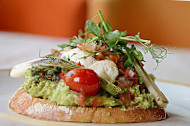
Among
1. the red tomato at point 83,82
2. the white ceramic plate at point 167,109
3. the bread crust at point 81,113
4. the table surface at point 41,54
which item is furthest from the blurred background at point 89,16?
the red tomato at point 83,82

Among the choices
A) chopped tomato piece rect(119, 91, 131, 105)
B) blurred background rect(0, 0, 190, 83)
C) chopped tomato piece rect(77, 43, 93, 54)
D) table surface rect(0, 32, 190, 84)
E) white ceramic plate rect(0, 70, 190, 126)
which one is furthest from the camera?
blurred background rect(0, 0, 190, 83)

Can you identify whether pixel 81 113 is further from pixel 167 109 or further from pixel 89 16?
pixel 89 16

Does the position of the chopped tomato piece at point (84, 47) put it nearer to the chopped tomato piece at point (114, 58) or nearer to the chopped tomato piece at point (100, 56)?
the chopped tomato piece at point (100, 56)

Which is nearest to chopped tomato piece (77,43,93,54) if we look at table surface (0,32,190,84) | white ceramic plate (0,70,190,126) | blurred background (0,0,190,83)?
white ceramic plate (0,70,190,126)

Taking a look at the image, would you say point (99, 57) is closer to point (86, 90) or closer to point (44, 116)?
point (86, 90)

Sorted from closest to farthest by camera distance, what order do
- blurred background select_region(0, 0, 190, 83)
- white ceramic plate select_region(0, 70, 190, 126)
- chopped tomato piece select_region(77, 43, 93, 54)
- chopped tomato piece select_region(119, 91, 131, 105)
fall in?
white ceramic plate select_region(0, 70, 190, 126) → chopped tomato piece select_region(119, 91, 131, 105) → chopped tomato piece select_region(77, 43, 93, 54) → blurred background select_region(0, 0, 190, 83)

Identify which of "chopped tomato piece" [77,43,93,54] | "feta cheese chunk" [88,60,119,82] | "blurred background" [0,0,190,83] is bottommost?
"feta cheese chunk" [88,60,119,82]

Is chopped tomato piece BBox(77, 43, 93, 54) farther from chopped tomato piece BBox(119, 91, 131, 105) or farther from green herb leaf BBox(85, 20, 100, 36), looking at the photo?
chopped tomato piece BBox(119, 91, 131, 105)
